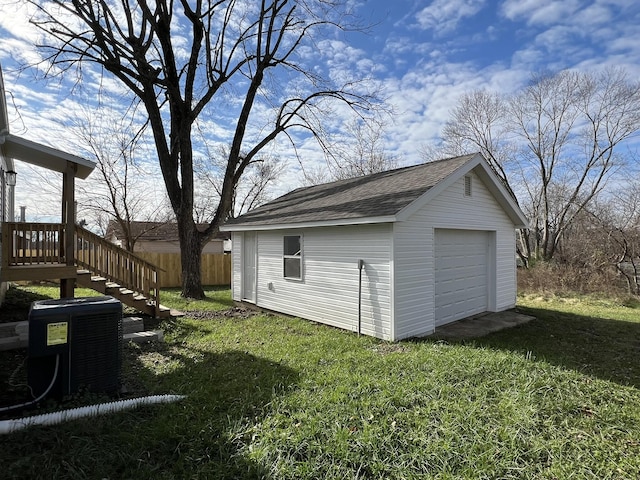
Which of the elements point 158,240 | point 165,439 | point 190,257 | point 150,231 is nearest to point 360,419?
point 165,439

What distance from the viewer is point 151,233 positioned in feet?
84.5

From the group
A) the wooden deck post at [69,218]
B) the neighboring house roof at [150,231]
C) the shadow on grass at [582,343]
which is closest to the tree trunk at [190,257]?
the wooden deck post at [69,218]

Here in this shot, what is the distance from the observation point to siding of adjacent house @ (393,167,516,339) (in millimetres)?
6664

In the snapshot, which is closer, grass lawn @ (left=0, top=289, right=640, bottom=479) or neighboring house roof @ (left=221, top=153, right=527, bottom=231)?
grass lawn @ (left=0, top=289, right=640, bottom=479)

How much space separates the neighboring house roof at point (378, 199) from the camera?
6.80 m

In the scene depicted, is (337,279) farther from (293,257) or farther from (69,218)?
(69,218)

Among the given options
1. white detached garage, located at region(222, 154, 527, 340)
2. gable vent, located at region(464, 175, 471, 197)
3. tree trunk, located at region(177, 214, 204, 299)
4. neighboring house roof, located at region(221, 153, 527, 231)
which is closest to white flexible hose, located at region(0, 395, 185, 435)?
white detached garage, located at region(222, 154, 527, 340)

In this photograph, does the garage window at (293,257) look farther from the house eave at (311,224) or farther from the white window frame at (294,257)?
the house eave at (311,224)

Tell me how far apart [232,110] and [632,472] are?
14.7 m

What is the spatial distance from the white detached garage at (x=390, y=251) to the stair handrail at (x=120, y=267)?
280 centimetres

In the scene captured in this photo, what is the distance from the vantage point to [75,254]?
280 inches

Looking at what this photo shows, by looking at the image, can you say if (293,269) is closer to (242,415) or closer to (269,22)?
(242,415)

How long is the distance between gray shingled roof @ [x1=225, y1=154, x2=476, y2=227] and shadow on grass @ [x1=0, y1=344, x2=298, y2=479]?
3.77 meters

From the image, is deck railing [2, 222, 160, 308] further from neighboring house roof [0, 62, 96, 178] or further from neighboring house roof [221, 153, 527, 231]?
neighboring house roof [221, 153, 527, 231]
